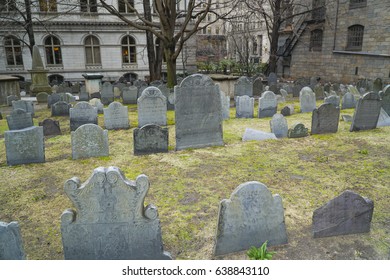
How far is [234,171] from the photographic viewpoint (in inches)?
237

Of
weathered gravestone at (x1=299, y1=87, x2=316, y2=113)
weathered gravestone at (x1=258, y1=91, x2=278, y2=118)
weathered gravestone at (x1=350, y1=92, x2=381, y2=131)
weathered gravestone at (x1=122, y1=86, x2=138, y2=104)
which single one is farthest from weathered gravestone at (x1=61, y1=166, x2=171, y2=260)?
weathered gravestone at (x1=122, y1=86, x2=138, y2=104)

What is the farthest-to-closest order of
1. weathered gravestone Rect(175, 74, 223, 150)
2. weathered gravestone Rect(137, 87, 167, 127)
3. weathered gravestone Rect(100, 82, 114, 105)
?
weathered gravestone Rect(100, 82, 114, 105) → weathered gravestone Rect(137, 87, 167, 127) → weathered gravestone Rect(175, 74, 223, 150)

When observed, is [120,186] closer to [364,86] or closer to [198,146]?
[198,146]

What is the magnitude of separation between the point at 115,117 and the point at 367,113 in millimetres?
7333

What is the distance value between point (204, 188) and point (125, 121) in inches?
204

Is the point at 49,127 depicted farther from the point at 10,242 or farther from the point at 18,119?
the point at 10,242

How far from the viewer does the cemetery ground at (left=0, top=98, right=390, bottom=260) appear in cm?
377

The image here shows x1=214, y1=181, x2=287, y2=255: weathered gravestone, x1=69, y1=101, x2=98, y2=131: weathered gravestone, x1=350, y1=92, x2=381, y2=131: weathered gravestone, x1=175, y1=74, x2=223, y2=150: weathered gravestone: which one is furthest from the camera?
x1=69, y1=101, x2=98, y2=131: weathered gravestone

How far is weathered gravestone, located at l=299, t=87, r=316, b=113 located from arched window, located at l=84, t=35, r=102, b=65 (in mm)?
21301

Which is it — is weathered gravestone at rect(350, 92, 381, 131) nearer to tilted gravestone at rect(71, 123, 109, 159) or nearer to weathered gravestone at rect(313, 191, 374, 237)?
weathered gravestone at rect(313, 191, 374, 237)

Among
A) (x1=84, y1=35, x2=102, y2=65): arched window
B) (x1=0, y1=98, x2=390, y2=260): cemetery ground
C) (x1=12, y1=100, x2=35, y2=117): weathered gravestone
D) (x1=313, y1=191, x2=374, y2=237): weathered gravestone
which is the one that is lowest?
(x1=0, y1=98, x2=390, y2=260): cemetery ground

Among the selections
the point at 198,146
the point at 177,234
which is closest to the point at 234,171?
the point at 198,146

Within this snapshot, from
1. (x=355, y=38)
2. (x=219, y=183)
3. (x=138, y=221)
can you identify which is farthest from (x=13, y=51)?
(x=138, y=221)

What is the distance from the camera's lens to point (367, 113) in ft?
28.3
